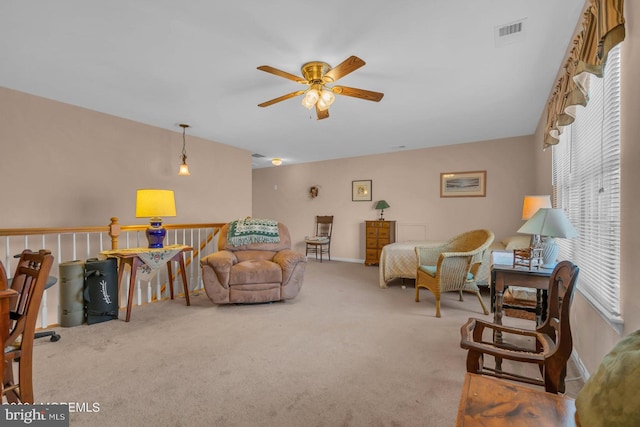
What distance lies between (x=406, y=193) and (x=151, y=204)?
185 inches

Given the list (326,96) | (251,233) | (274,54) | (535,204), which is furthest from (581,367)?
(251,233)

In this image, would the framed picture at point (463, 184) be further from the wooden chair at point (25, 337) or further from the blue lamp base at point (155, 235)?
the wooden chair at point (25, 337)

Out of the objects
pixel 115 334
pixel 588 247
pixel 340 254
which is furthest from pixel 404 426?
pixel 340 254

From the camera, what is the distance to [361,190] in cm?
667

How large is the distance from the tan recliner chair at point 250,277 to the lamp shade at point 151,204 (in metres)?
0.72

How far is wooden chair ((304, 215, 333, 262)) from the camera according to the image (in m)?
6.89

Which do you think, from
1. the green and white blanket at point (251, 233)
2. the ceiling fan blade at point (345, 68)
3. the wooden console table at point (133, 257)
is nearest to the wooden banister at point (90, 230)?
the wooden console table at point (133, 257)

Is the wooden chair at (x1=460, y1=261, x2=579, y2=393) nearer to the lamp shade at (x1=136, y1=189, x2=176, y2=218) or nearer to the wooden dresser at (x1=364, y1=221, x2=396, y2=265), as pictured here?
the lamp shade at (x1=136, y1=189, x2=176, y2=218)

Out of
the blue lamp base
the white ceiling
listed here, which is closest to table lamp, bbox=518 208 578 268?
the white ceiling

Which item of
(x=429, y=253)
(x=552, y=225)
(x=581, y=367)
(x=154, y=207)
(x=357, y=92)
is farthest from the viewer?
(x=429, y=253)

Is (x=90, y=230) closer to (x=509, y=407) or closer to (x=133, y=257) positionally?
(x=133, y=257)

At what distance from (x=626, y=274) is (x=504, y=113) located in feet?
10.2

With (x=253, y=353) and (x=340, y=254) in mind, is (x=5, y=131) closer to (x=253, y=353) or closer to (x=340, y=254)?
(x=253, y=353)

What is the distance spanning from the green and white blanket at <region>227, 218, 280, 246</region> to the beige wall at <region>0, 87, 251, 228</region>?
134cm
